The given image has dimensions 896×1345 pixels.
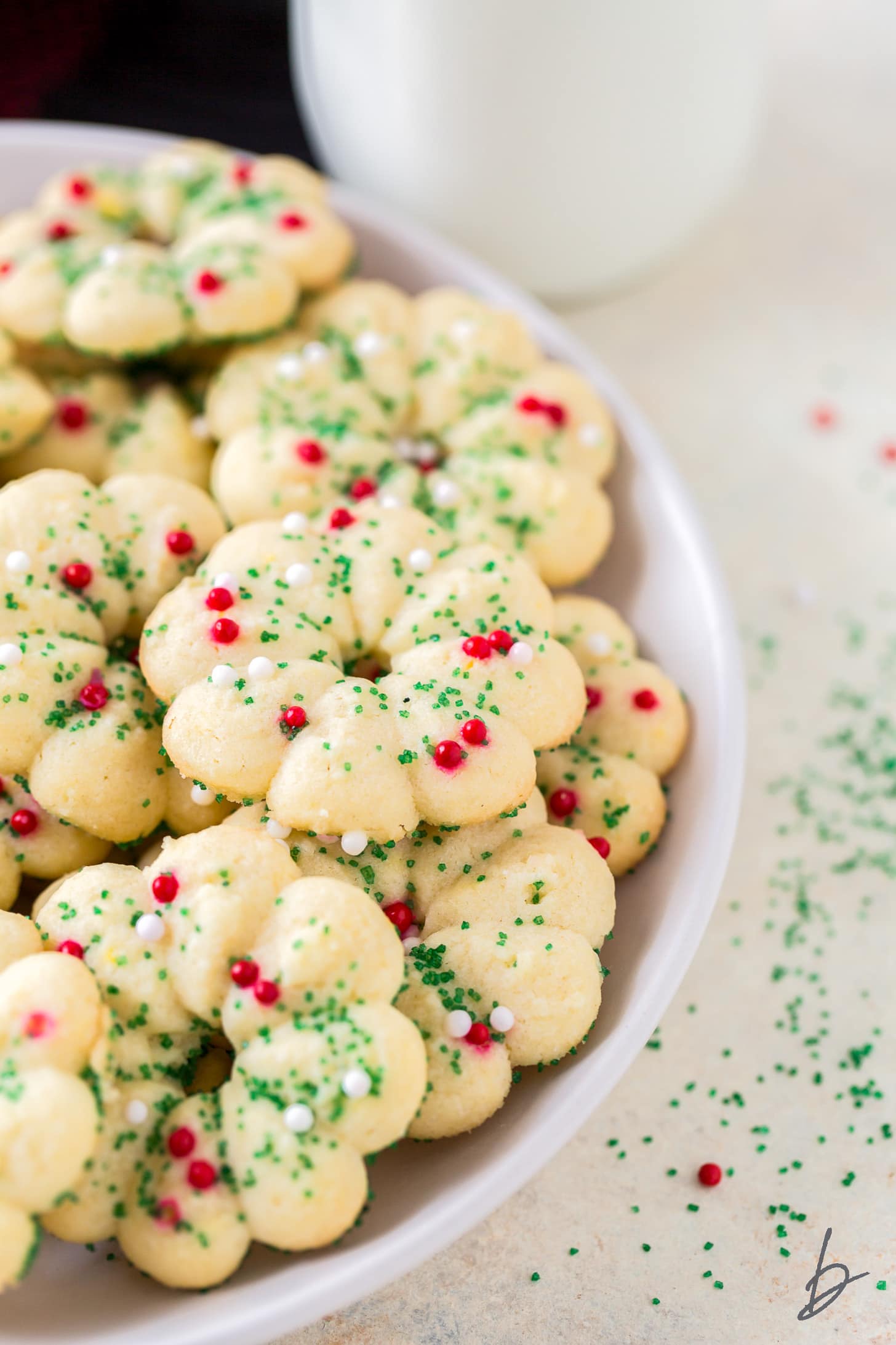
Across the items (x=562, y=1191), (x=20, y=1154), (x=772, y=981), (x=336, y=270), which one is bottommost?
(x=562, y=1191)

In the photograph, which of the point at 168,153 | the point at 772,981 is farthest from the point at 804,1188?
the point at 168,153

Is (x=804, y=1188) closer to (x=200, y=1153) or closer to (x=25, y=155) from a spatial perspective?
(x=200, y=1153)

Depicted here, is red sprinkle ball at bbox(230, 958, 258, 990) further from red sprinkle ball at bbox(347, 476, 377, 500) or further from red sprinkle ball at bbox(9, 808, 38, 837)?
red sprinkle ball at bbox(347, 476, 377, 500)

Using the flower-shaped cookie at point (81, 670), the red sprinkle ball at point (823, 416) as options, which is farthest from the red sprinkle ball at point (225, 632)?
the red sprinkle ball at point (823, 416)

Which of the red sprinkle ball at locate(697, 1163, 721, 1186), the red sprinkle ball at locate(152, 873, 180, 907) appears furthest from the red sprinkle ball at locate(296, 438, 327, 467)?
the red sprinkle ball at locate(697, 1163, 721, 1186)

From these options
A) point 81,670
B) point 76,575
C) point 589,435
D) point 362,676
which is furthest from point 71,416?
point 589,435
